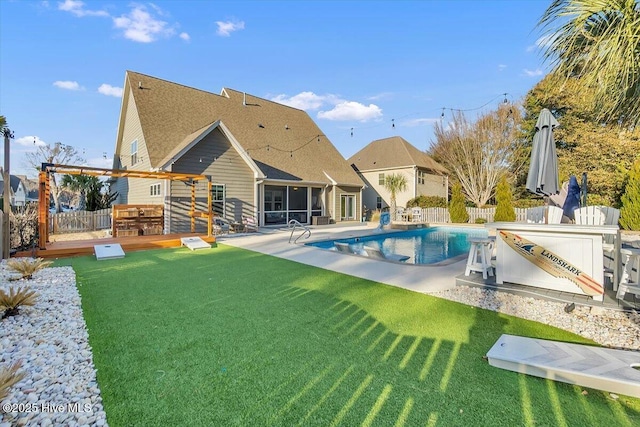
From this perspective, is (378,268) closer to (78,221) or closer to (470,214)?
(78,221)

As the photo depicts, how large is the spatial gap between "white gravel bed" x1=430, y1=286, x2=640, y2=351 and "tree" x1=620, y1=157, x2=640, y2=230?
14237mm

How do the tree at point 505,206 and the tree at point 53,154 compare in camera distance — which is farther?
the tree at point 53,154

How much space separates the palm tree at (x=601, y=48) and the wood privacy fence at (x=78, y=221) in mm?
17992

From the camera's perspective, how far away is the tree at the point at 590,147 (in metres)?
16.5

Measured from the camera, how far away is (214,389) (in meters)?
2.40

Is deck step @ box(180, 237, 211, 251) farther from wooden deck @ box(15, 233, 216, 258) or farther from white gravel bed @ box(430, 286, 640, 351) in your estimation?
white gravel bed @ box(430, 286, 640, 351)

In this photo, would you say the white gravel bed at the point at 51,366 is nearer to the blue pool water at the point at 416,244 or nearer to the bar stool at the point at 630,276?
the bar stool at the point at 630,276

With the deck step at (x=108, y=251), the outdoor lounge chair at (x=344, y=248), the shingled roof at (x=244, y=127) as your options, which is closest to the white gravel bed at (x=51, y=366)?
the deck step at (x=108, y=251)

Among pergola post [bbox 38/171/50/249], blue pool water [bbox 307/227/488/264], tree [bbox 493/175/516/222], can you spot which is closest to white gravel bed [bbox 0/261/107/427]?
pergola post [bbox 38/171/50/249]

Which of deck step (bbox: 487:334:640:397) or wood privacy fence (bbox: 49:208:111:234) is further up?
wood privacy fence (bbox: 49:208:111:234)

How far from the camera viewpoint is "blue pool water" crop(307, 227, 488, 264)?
9.96m

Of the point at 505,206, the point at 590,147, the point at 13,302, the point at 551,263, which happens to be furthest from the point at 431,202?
the point at 13,302

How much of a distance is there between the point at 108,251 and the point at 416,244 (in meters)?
10.9

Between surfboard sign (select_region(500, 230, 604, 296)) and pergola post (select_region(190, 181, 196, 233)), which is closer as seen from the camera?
surfboard sign (select_region(500, 230, 604, 296))
